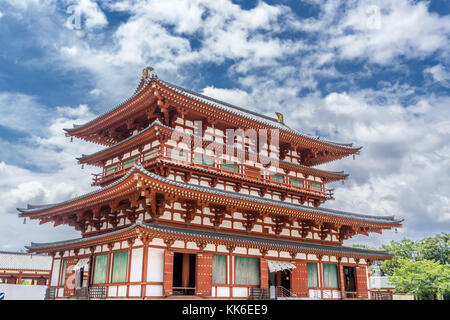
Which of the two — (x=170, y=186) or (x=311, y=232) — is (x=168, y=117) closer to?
(x=170, y=186)

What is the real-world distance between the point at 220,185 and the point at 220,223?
2838mm

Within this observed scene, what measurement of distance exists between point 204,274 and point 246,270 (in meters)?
3.08

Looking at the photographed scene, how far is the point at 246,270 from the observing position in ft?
76.1

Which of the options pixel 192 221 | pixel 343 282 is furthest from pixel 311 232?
pixel 192 221

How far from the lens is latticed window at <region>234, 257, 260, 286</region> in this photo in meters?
Result: 22.9

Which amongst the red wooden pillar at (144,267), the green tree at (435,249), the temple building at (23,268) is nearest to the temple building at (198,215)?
the red wooden pillar at (144,267)

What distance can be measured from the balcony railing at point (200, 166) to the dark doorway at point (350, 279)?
576 cm

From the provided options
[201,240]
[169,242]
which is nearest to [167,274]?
[169,242]

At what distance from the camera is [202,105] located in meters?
24.7

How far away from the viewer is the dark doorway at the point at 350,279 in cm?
2873

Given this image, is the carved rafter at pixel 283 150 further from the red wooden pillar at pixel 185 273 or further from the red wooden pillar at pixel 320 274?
the red wooden pillar at pixel 185 273

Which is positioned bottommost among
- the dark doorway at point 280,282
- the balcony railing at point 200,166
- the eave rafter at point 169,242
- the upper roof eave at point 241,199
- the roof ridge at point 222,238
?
the dark doorway at point 280,282
